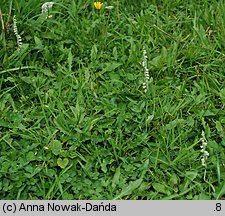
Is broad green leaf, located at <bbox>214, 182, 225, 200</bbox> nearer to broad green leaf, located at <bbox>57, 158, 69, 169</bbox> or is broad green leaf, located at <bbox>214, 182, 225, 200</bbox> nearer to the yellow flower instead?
broad green leaf, located at <bbox>57, 158, 69, 169</bbox>

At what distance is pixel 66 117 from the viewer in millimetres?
2752

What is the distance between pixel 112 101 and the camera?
2855 millimetres

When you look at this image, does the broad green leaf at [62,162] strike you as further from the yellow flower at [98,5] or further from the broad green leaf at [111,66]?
the yellow flower at [98,5]

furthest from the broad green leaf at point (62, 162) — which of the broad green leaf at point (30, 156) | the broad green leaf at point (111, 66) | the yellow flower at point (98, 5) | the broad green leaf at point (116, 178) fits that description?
the yellow flower at point (98, 5)

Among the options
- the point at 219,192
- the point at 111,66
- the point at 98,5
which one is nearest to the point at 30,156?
the point at 111,66

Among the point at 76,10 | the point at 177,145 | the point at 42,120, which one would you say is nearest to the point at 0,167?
the point at 42,120

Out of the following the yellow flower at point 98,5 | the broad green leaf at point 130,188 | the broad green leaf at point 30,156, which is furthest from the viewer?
the yellow flower at point 98,5

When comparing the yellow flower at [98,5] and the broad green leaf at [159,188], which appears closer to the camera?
the broad green leaf at [159,188]

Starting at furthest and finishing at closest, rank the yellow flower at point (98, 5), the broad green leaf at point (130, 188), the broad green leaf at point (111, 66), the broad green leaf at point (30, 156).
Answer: the yellow flower at point (98, 5) < the broad green leaf at point (111, 66) < the broad green leaf at point (30, 156) < the broad green leaf at point (130, 188)

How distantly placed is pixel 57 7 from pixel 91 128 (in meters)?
1.11

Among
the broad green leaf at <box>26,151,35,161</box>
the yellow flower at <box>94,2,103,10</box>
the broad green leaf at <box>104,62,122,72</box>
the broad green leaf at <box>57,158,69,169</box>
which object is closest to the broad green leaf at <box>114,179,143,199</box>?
the broad green leaf at <box>57,158,69,169</box>

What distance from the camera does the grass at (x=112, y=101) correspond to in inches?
98.7

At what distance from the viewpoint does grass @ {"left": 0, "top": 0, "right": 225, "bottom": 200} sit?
98.7 inches
